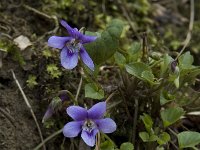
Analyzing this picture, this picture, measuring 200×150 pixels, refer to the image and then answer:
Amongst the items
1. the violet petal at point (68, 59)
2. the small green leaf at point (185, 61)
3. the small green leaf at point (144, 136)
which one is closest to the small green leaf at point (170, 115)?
the small green leaf at point (144, 136)

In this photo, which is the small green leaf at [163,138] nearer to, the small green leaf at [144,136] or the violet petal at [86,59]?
the small green leaf at [144,136]

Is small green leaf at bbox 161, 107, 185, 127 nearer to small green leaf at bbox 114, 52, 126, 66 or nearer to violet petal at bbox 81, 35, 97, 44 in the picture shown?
small green leaf at bbox 114, 52, 126, 66

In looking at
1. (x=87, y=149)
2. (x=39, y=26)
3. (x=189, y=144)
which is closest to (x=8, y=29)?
(x=39, y=26)

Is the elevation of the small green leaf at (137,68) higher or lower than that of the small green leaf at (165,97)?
higher

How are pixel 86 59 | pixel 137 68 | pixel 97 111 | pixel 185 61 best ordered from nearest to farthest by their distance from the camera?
pixel 97 111
pixel 86 59
pixel 137 68
pixel 185 61

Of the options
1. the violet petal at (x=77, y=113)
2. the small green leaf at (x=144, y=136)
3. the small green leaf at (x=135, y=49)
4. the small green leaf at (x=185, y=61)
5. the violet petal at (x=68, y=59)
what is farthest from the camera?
the small green leaf at (x=135, y=49)

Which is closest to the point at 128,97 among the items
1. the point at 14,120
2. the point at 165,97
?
the point at 165,97

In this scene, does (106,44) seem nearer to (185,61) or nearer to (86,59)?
(86,59)
